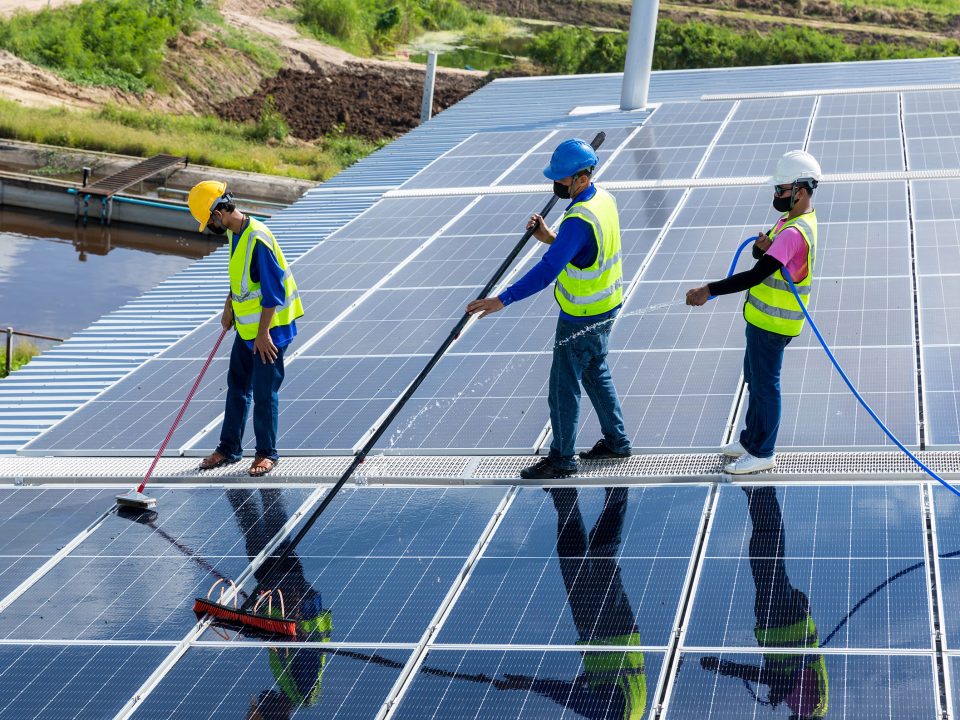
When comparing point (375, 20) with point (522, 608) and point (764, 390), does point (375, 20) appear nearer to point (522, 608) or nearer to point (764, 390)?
point (764, 390)

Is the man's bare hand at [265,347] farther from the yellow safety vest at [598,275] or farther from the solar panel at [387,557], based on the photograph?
the yellow safety vest at [598,275]

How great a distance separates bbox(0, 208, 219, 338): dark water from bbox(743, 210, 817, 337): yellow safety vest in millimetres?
25086

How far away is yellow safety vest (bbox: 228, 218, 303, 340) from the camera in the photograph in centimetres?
938

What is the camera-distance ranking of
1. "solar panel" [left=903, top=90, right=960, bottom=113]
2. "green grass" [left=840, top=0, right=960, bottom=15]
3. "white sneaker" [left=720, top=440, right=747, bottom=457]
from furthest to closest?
"green grass" [left=840, top=0, right=960, bottom=15]
"solar panel" [left=903, top=90, right=960, bottom=113]
"white sneaker" [left=720, top=440, right=747, bottom=457]

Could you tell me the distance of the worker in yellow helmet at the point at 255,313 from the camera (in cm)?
934

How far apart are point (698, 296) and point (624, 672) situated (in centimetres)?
284

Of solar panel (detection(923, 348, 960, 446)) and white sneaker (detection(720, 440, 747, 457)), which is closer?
solar panel (detection(923, 348, 960, 446))

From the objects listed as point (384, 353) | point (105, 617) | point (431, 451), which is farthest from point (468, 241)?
point (105, 617)

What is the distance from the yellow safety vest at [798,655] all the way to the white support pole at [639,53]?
15.3 m

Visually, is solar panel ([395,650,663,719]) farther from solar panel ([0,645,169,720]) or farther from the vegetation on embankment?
the vegetation on embankment

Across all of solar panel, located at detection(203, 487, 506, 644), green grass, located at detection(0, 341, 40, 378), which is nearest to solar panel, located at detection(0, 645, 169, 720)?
solar panel, located at detection(203, 487, 506, 644)

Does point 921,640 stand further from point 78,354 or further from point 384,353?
point 78,354

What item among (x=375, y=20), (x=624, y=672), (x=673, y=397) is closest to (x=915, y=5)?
(x=375, y=20)

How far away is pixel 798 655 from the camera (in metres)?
6.36
